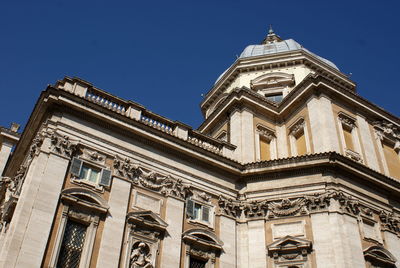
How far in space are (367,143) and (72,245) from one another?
52.6ft

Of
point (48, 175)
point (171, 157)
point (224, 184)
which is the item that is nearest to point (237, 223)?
point (224, 184)

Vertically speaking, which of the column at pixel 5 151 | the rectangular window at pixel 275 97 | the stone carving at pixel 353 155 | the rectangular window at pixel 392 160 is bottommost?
the stone carving at pixel 353 155

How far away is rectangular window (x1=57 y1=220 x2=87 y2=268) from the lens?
56.1ft

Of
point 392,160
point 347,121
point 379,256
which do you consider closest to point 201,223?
point 379,256

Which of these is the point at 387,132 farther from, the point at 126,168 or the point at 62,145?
the point at 62,145

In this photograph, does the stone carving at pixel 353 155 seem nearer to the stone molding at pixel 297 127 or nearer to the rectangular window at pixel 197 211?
the stone molding at pixel 297 127

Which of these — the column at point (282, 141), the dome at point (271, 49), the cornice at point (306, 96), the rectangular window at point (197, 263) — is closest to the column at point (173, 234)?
A: the rectangular window at point (197, 263)

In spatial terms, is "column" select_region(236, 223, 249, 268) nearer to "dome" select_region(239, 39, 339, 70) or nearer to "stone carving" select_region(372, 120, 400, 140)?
"stone carving" select_region(372, 120, 400, 140)

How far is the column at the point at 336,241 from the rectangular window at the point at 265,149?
5.28 metres

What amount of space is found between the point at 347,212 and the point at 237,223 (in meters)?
4.89

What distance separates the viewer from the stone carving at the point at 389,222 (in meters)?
22.2

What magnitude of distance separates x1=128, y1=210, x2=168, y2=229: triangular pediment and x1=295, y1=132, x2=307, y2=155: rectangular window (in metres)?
9.17

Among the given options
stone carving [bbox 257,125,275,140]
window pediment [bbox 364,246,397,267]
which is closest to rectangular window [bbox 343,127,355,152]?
stone carving [bbox 257,125,275,140]

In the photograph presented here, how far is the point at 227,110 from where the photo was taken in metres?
27.8
